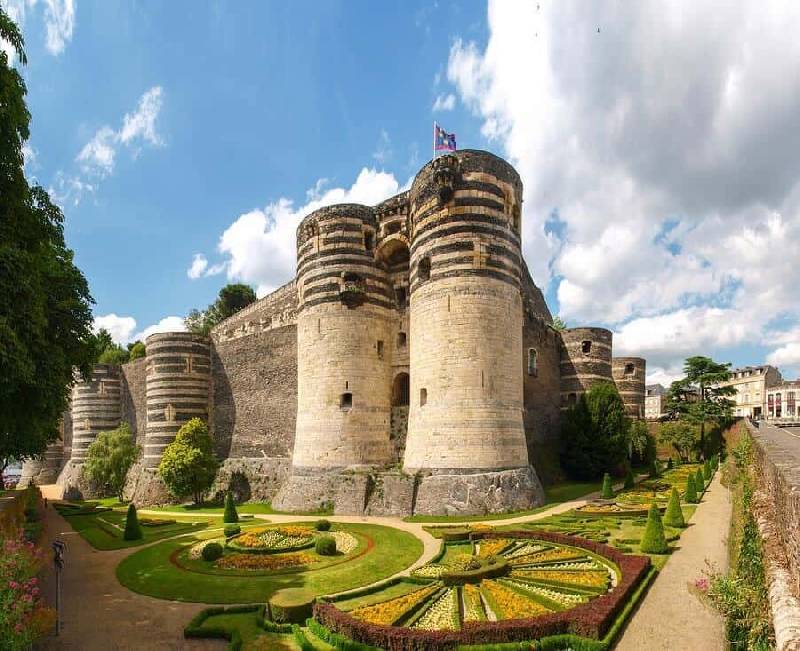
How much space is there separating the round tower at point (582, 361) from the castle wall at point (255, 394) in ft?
67.3

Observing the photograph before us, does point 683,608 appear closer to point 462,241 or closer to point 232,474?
point 462,241

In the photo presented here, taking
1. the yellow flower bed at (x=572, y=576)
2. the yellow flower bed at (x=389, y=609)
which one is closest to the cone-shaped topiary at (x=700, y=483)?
the yellow flower bed at (x=572, y=576)

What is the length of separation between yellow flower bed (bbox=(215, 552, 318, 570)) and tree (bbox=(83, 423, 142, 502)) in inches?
1038

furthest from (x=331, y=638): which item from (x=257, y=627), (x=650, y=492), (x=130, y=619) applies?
(x=650, y=492)

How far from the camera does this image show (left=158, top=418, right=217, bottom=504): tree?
31859 millimetres

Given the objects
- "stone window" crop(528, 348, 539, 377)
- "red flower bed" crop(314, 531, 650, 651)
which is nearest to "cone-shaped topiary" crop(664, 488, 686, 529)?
"red flower bed" crop(314, 531, 650, 651)

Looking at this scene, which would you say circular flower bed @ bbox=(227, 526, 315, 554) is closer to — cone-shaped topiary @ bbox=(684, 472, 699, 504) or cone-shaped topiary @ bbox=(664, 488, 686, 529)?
cone-shaped topiary @ bbox=(664, 488, 686, 529)

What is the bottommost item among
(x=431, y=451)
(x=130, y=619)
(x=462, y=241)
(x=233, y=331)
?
(x=130, y=619)

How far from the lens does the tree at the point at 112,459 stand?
3897 cm

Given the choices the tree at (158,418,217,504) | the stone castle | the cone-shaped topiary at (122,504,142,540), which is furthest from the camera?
the tree at (158,418,217,504)

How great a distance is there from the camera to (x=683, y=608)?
12.0m

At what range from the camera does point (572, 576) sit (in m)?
14.3

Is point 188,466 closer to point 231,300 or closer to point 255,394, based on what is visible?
point 255,394

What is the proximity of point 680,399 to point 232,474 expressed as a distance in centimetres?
3696
